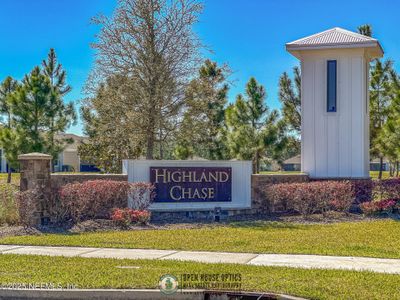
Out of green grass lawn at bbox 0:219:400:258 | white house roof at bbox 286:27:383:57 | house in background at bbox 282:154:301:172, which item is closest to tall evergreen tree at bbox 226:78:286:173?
white house roof at bbox 286:27:383:57

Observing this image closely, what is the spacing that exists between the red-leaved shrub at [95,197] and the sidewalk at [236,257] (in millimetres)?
3322

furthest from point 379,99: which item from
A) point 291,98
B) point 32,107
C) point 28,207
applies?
point 28,207

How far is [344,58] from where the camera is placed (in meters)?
18.6

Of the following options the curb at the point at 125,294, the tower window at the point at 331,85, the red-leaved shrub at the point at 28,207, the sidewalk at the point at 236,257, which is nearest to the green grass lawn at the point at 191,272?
the curb at the point at 125,294

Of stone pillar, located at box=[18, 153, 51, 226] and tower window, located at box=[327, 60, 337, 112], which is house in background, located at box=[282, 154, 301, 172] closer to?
tower window, located at box=[327, 60, 337, 112]

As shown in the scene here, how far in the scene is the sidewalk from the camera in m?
8.77

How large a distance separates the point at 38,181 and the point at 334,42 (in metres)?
10.3

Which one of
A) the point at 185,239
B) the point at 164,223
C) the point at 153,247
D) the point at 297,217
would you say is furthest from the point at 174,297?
the point at 297,217

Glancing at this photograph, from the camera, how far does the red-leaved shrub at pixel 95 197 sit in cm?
1431

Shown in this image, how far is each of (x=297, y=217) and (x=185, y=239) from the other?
499cm

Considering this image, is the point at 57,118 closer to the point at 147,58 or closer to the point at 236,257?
the point at 147,58

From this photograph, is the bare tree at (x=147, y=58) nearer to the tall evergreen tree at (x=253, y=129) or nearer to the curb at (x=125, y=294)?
the tall evergreen tree at (x=253, y=129)

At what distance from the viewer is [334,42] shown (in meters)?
18.4

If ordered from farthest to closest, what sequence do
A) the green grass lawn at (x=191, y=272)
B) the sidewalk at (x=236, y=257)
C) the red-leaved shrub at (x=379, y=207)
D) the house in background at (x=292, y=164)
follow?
the house in background at (x=292, y=164) < the red-leaved shrub at (x=379, y=207) < the sidewalk at (x=236, y=257) < the green grass lawn at (x=191, y=272)
